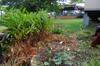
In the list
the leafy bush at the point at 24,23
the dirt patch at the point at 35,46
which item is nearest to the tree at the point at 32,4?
the leafy bush at the point at 24,23

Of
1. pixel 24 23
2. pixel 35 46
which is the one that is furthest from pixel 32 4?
pixel 35 46

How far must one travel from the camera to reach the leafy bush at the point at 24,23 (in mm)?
8125

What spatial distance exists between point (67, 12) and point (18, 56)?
21.3 m

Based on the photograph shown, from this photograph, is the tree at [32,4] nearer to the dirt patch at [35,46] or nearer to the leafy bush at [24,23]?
the leafy bush at [24,23]

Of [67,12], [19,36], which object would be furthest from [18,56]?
[67,12]

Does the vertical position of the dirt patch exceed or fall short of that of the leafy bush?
it falls short

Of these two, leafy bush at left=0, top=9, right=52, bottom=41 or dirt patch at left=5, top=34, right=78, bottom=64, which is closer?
dirt patch at left=5, top=34, right=78, bottom=64

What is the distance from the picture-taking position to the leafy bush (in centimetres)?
812

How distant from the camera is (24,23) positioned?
8422mm

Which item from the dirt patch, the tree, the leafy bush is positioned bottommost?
the tree

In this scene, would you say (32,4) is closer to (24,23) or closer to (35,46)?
(24,23)

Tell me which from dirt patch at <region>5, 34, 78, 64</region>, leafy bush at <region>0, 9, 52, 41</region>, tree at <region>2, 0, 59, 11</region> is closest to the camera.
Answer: dirt patch at <region>5, 34, 78, 64</region>

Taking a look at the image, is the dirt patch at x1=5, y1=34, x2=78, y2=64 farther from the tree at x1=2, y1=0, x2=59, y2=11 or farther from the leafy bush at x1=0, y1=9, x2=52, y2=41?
the tree at x1=2, y1=0, x2=59, y2=11

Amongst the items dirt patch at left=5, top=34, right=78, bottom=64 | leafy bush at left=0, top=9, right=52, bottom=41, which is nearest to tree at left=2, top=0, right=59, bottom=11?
leafy bush at left=0, top=9, right=52, bottom=41
